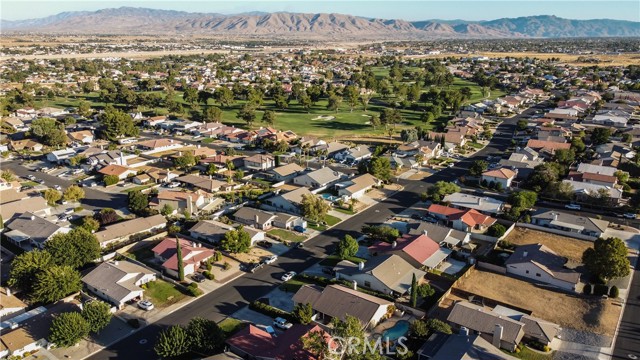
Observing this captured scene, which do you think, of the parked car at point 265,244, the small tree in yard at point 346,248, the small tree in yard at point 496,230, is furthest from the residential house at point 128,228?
the small tree in yard at point 496,230

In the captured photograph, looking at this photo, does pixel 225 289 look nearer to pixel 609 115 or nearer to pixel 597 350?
pixel 597 350

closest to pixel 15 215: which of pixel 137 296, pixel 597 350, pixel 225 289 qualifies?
pixel 137 296

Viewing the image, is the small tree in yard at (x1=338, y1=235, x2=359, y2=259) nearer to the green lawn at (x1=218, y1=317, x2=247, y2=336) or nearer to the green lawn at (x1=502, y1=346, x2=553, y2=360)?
the green lawn at (x1=218, y1=317, x2=247, y2=336)

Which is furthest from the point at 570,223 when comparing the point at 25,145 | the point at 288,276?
the point at 25,145

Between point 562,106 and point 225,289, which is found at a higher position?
point 562,106

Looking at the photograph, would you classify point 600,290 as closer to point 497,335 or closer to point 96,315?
point 497,335

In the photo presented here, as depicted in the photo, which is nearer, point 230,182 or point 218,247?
point 218,247

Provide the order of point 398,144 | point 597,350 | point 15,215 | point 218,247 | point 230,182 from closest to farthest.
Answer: point 597,350 < point 218,247 < point 15,215 < point 230,182 < point 398,144
